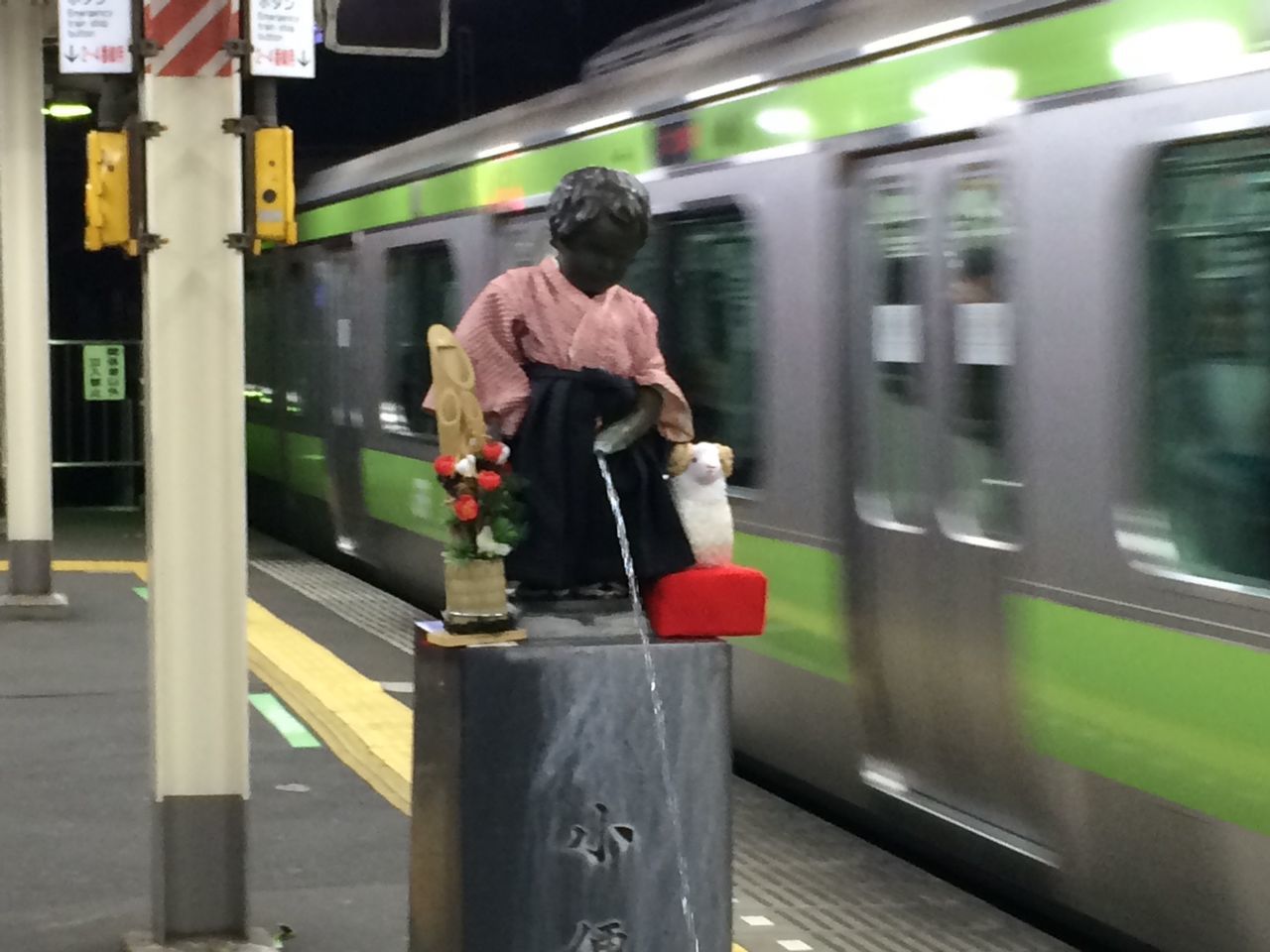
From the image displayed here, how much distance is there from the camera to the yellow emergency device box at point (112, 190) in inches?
206

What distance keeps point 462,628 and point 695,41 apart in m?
4.86

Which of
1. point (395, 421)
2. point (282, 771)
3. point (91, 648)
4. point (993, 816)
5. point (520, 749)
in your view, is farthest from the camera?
point (395, 421)

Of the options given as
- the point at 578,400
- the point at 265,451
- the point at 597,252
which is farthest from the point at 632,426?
the point at 265,451

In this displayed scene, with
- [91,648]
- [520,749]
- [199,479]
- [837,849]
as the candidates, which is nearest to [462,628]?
[520,749]

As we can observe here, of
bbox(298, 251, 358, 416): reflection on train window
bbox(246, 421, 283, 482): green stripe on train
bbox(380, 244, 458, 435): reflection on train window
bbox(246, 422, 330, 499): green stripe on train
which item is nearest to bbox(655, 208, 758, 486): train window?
bbox(380, 244, 458, 435): reflection on train window

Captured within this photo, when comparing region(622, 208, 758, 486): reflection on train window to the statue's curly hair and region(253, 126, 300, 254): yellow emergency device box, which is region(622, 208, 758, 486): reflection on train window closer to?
region(253, 126, 300, 254): yellow emergency device box

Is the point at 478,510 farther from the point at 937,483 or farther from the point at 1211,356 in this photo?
the point at 937,483

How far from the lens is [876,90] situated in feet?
21.4

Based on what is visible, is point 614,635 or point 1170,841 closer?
point 614,635

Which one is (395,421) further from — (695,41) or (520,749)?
(520,749)

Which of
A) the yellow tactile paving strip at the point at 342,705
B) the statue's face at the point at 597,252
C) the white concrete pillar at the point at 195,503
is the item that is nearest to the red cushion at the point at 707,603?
the statue's face at the point at 597,252

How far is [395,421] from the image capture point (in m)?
12.5

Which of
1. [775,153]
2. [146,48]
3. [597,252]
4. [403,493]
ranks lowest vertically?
[403,493]

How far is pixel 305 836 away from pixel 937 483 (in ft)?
7.30
